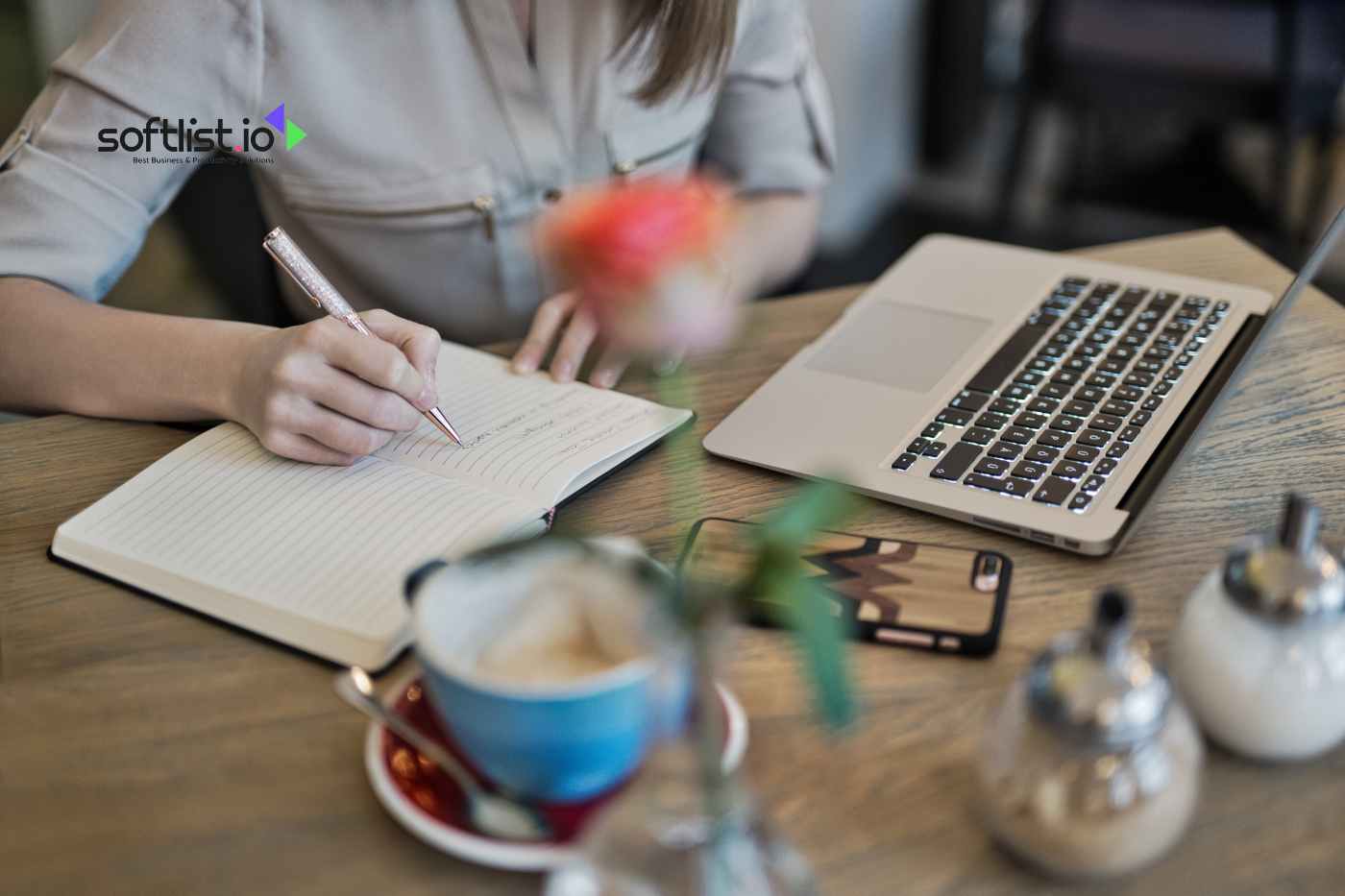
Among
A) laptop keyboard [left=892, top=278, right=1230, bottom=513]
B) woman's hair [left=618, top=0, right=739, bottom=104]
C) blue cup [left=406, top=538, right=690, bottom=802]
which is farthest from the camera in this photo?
woman's hair [left=618, top=0, right=739, bottom=104]

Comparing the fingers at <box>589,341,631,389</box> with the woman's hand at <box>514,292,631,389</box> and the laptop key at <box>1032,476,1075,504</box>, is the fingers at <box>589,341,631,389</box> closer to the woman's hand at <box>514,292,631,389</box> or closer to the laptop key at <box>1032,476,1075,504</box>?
the woman's hand at <box>514,292,631,389</box>

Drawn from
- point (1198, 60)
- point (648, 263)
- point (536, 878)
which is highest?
point (648, 263)

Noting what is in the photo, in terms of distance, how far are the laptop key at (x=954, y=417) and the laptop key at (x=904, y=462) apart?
4 centimetres

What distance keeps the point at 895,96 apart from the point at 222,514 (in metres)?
2.22

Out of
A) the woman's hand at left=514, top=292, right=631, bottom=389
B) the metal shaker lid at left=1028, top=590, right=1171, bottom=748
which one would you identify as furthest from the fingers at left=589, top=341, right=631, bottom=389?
the metal shaker lid at left=1028, top=590, right=1171, bottom=748

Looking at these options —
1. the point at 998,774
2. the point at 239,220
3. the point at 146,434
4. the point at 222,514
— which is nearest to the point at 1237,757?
the point at 998,774

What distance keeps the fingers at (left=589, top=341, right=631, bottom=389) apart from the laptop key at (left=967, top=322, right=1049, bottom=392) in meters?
0.23

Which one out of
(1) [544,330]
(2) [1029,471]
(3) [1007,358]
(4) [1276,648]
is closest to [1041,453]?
(2) [1029,471]

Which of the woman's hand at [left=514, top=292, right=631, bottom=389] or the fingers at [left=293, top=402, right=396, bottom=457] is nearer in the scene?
the fingers at [left=293, top=402, right=396, bottom=457]

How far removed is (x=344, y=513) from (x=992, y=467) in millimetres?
360

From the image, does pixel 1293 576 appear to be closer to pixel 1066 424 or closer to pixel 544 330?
pixel 1066 424

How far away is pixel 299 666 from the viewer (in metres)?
0.59

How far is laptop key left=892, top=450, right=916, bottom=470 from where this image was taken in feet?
2.30

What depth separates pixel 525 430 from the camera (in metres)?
0.75
